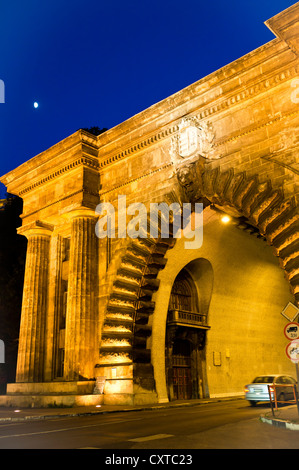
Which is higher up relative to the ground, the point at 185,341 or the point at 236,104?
the point at 236,104

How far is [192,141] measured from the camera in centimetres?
1638

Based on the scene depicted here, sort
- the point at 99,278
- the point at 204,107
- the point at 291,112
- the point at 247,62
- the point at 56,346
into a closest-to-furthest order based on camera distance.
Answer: the point at 291,112
the point at 247,62
the point at 204,107
the point at 99,278
the point at 56,346

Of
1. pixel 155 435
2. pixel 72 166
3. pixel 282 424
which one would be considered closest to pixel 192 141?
pixel 72 166

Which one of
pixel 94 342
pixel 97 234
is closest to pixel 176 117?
pixel 97 234

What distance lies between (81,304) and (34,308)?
10.9ft

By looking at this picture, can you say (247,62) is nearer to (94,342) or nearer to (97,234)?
(97,234)

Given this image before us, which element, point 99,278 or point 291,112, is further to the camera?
point 99,278

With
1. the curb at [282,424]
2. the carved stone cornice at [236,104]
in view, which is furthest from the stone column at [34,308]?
the curb at [282,424]

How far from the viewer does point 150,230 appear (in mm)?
17281

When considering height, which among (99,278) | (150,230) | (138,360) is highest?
(150,230)

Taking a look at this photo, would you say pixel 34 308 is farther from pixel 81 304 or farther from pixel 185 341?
pixel 185 341

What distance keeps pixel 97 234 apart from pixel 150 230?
9.71ft

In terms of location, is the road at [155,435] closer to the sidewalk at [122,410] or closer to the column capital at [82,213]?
the sidewalk at [122,410]
